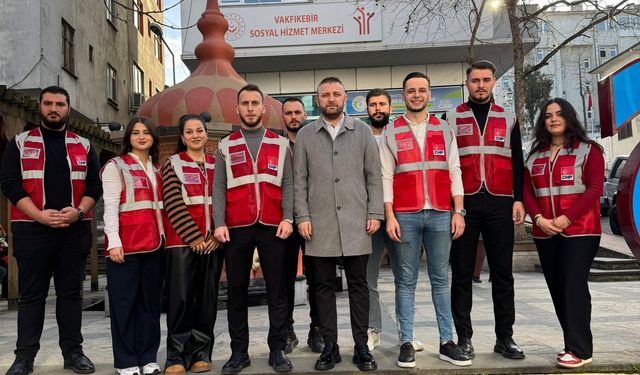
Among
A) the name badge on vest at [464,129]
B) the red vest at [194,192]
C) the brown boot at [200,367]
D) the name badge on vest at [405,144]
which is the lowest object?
the brown boot at [200,367]

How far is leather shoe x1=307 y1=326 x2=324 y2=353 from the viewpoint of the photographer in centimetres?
458

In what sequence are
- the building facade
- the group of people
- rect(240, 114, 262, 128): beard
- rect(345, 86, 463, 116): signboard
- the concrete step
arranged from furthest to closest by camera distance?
rect(345, 86, 463, 116): signboard
the building facade
the concrete step
rect(240, 114, 262, 128): beard
the group of people

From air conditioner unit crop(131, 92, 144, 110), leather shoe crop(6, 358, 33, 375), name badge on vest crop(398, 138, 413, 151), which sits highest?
air conditioner unit crop(131, 92, 144, 110)

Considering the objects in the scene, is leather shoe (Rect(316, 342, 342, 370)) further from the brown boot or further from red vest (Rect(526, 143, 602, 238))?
red vest (Rect(526, 143, 602, 238))

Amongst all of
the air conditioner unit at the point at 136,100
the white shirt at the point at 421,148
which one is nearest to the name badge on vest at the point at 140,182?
the white shirt at the point at 421,148

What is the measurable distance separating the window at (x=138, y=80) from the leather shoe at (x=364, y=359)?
20.7m

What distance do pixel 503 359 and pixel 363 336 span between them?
106cm

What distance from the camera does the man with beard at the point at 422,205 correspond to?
13.5ft

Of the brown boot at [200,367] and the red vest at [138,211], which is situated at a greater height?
the red vest at [138,211]

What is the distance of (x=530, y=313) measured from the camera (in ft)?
20.5

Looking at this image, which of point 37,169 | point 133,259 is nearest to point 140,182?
point 133,259

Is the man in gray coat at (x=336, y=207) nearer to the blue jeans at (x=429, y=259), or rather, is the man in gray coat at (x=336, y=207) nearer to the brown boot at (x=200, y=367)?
the blue jeans at (x=429, y=259)

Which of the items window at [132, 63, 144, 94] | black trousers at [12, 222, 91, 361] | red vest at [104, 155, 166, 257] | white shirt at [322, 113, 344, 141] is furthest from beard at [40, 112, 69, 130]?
window at [132, 63, 144, 94]

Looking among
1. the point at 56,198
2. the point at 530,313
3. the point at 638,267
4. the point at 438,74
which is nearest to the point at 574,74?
the point at 438,74
